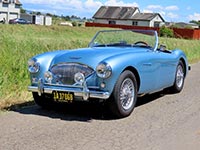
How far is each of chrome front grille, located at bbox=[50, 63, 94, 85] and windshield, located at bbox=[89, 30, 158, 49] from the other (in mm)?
1648

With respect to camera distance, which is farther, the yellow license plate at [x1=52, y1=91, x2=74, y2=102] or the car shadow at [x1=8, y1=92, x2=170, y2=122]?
the car shadow at [x1=8, y1=92, x2=170, y2=122]

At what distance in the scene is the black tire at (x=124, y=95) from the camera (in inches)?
224

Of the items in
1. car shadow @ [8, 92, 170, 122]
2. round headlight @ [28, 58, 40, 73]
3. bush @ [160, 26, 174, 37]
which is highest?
bush @ [160, 26, 174, 37]

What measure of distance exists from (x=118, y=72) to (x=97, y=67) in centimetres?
33

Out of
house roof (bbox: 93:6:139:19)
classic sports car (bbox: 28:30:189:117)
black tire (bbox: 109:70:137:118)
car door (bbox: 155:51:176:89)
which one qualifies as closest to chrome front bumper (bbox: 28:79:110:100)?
classic sports car (bbox: 28:30:189:117)

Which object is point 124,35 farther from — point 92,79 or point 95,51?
point 92,79

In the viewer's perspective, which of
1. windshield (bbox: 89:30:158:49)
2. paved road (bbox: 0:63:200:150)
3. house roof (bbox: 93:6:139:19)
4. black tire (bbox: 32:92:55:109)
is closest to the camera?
paved road (bbox: 0:63:200:150)

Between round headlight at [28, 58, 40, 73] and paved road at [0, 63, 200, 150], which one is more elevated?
round headlight at [28, 58, 40, 73]

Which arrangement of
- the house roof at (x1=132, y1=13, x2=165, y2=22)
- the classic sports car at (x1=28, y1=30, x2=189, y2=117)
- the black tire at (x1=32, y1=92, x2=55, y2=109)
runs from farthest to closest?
1. the house roof at (x1=132, y1=13, x2=165, y2=22)
2. the black tire at (x1=32, y1=92, x2=55, y2=109)
3. the classic sports car at (x1=28, y1=30, x2=189, y2=117)

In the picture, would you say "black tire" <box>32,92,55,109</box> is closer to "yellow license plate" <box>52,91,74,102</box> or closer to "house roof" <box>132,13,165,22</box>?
"yellow license plate" <box>52,91,74,102</box>

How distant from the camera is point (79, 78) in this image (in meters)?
5.62

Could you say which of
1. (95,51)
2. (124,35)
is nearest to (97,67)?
(95,51)

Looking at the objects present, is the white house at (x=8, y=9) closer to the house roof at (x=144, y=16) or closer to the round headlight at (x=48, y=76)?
the house roof at (x=144, y=16)

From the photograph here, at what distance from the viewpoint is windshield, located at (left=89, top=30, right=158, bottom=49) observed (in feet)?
24.3
